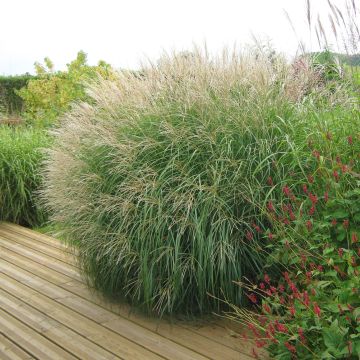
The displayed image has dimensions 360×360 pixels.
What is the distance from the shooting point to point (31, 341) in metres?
2.44

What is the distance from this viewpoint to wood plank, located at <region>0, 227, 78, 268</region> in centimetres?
383

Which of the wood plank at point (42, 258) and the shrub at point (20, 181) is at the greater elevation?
the shrub at point (20, 181)

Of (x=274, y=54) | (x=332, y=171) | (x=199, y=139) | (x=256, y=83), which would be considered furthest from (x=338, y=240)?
(x=274, y=54)

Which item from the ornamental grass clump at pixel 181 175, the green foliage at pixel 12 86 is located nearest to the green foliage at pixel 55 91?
the ornamental grass clump at pixel 181 175

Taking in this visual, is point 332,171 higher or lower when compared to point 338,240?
higher

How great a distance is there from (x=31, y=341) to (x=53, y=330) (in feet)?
0.44

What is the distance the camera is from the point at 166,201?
2.48m

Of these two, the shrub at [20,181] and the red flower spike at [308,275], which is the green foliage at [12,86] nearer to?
the shrub at [20,181]

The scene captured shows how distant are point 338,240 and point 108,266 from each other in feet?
4.22

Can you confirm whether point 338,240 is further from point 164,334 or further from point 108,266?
point 108,266

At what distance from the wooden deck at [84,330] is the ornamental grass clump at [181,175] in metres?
0.12

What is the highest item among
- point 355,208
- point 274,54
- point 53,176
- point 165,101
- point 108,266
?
point 274,54

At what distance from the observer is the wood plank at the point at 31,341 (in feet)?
7.50

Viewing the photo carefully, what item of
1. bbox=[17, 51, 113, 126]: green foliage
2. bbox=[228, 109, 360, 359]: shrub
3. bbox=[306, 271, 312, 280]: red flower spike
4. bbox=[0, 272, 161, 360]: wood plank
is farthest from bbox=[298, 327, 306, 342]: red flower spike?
bbox=[17, 51, 113, 126]: green foliage
